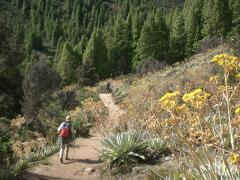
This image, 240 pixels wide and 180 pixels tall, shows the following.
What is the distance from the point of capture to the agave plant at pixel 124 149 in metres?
9.95

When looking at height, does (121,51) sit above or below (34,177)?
above

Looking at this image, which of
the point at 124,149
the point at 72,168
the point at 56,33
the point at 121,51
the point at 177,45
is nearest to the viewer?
the point at 124,149

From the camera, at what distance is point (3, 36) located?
27906 millimetres

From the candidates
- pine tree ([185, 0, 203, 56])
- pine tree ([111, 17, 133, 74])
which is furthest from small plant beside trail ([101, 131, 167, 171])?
pine tree ([111, 17, 133, 74])

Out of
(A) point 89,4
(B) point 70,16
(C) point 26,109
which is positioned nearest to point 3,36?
(C) point 26,109

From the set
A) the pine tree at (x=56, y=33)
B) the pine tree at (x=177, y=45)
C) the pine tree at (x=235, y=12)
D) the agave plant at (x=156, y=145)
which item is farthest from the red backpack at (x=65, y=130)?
the pine tree at (x=56, y=33)

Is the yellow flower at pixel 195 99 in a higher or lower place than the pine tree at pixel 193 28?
lower

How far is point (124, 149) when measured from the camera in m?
10.0

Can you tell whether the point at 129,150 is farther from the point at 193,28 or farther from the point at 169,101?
the point at 193,28

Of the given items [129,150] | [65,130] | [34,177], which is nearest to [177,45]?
[65,130]

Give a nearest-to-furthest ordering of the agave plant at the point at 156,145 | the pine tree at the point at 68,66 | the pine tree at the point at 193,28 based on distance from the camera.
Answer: the agave plant at the point at 156,145
the pine tree at the point at 68,66
the pine tree at the point at 193,28

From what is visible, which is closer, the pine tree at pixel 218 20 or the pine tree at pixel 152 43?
the pine tree at pixel 218 20

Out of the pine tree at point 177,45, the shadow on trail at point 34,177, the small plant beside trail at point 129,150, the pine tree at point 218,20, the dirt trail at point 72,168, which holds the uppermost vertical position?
the pine tree at point 218,20

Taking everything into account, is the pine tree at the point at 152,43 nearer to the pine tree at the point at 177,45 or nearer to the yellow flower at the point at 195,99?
the pine tree at the point at 177,45
